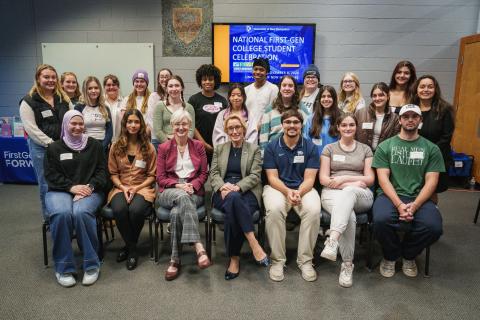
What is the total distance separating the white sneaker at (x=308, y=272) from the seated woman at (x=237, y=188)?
0.29m

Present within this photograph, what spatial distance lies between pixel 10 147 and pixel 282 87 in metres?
4.00

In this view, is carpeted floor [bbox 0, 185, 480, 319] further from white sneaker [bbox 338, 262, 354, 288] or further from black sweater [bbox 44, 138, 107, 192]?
black sweater [bbox 44, 138, 107, 192]

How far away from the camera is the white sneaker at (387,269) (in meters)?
2.65

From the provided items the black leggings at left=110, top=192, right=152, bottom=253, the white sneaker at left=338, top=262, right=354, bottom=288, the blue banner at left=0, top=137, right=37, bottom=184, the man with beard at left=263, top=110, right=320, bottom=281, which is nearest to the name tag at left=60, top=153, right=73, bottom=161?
the black leggings at left=110, top=192, right=152, bottom=253

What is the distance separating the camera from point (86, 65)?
17.5 feet

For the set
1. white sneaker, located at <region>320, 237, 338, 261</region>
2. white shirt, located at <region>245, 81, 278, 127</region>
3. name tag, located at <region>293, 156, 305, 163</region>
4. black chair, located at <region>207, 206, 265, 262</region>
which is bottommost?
white sneaker, located at <region>320, 237, 338, 261</region>

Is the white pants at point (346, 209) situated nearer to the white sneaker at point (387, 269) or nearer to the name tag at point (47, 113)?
the white sneaker at point (387, 269)

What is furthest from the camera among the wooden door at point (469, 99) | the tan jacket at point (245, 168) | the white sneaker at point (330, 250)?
the wooden door at point (469, 99)

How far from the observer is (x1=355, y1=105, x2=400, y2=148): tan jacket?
115 inches

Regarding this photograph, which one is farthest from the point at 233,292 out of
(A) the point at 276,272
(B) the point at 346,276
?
(B) the point at 346,276

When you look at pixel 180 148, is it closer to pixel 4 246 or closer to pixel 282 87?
pixel 282 87

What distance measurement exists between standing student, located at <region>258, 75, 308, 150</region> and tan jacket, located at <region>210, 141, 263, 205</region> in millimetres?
346

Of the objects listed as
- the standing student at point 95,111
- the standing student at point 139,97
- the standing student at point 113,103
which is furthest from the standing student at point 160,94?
the standing student at point 95,111

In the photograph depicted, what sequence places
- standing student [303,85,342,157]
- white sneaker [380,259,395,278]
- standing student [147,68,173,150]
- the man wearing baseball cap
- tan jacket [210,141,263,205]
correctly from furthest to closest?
1. standing student [147,68,173,150]
2. standing student [303,85,342,157]
3. tan jacket [210,141,263,205]
4. white sneaker [380,259,395,278]
5. the man wearing baseball cap
